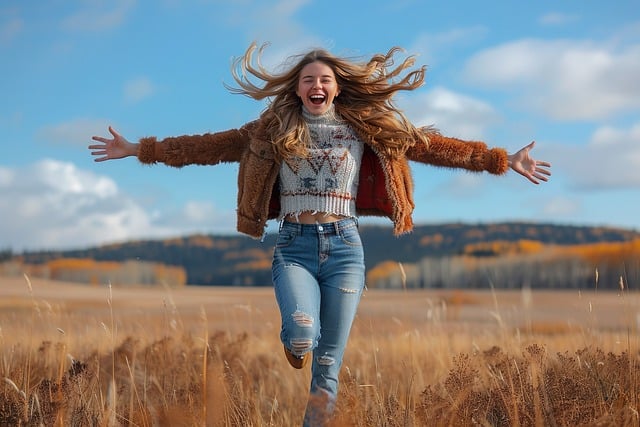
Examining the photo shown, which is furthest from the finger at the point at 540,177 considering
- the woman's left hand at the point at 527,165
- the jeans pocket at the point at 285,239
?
the jeans pocket at the point at 285,239

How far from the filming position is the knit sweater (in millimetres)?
4605

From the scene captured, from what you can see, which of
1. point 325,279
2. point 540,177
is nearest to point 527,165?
point 540,177

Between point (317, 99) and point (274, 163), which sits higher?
point (317, 99)

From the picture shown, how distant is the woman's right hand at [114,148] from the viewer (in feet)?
17.9

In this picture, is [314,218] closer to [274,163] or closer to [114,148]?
[274,163]

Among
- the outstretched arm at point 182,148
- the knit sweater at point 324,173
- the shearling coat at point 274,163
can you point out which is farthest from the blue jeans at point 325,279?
the outstretched arm at point 182,148

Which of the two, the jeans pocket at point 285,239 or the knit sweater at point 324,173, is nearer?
the jeans pocket at point 285,239

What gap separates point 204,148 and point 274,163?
23.1 inches

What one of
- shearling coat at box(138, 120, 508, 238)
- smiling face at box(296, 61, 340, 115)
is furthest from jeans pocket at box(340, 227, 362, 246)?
smiling face at box(296, 61, 340, 115)

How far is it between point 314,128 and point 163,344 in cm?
255

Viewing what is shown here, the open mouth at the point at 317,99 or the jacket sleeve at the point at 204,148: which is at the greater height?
the open mouth at the point at 317,99

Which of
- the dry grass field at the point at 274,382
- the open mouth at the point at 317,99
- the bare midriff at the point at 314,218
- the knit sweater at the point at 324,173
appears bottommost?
the dry grass field at the point at 274,382

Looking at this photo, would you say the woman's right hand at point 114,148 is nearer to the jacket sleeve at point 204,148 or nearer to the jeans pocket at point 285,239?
→ the jacket sleeve at point 204,148

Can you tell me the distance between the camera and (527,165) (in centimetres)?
537
